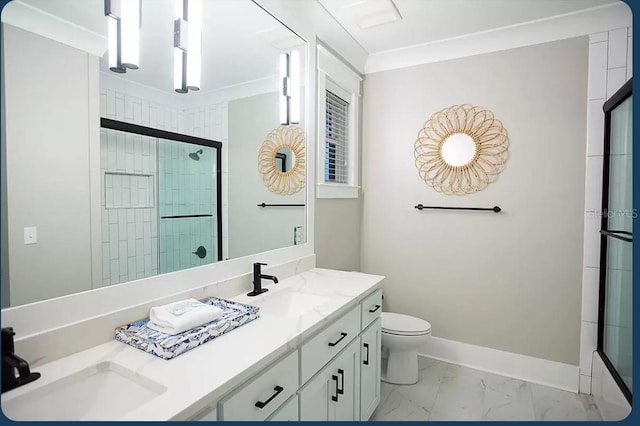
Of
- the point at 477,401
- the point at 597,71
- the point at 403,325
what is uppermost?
the point at 597,71

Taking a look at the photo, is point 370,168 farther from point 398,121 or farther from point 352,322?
point 352,322

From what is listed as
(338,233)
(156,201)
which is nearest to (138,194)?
(156,201)

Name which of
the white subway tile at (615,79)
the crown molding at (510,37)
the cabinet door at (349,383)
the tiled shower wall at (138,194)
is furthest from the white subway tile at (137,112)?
the white subway tile at (615,79)

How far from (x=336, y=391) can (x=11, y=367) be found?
111 centimetres

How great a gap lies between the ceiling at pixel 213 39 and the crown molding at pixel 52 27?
0.02 metres

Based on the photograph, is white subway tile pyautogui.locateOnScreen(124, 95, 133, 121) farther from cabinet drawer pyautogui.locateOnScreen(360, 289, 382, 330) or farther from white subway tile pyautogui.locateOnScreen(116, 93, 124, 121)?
cabinet drawer pyautogui.locateOnScreen(360, 289, 382, 330)

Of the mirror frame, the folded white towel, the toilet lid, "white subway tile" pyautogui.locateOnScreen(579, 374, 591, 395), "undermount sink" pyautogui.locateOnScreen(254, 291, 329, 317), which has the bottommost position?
"white subway tile" pyautogui.locateOnScreen(579, 374, 591, 395)

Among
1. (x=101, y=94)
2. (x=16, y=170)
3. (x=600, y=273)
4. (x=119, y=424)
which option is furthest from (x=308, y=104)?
(x=600, y=273)

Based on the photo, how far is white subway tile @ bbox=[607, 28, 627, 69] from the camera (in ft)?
6.91

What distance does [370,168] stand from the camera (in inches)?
116

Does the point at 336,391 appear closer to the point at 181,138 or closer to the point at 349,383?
the point at 349,383

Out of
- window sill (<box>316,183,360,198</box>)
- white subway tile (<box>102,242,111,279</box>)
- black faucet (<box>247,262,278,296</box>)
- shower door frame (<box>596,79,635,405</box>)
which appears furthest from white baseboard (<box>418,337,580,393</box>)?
white subway tile (<box>102,242,111,279</box>)

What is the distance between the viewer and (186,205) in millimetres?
1426

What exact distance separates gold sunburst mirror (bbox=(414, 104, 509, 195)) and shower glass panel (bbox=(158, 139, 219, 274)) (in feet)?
5.79
